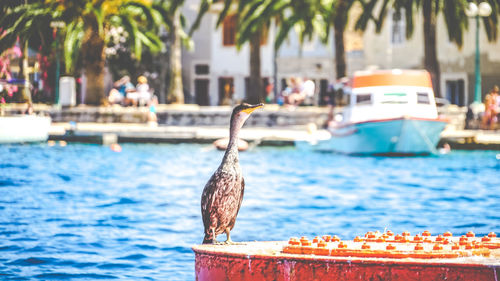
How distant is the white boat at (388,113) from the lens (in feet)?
98.8

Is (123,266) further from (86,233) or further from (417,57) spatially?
(417,57)

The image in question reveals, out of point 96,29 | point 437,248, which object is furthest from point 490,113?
point 437,248

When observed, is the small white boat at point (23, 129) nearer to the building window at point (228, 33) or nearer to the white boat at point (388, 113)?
the white boat at point (388, 113)

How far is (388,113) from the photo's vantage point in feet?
100

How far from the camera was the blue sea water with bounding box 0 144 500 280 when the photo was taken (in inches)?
557

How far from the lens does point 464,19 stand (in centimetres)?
3934

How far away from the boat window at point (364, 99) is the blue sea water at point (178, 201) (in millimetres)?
1753

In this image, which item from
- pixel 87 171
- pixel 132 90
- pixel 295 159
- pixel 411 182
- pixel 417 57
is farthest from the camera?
pixel 417 57

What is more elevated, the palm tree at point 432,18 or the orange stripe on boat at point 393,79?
the palm tree at point 432,18

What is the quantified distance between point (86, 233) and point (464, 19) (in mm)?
26006

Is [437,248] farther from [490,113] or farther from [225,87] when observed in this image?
[225,87]

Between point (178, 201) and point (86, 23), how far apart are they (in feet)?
62.2

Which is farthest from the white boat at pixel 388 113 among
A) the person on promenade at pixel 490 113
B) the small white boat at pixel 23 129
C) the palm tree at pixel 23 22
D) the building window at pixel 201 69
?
the building window at pixel 201 69

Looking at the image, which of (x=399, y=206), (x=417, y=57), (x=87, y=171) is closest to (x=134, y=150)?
(x=87, y=171)
